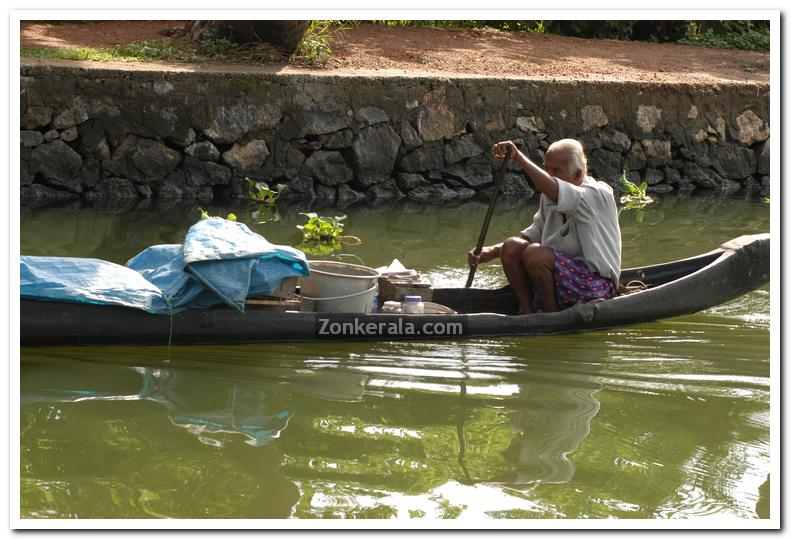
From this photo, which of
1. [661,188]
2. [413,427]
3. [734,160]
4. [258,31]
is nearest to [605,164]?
[661,188]

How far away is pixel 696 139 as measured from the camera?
43.6 ft

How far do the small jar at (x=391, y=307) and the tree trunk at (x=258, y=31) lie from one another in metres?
6.72

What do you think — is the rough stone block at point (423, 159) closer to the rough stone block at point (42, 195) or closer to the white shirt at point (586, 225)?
the rough stone block at point (42, 195)

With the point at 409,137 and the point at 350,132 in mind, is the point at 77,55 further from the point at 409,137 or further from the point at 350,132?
the point at 409,137

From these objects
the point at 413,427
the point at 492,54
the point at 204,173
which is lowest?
the point at 413,427

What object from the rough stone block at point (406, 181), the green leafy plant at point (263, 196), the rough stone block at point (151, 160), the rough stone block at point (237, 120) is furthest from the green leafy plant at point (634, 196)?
the rough stone block at point (151, 160)

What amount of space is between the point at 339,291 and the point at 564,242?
4.64ft

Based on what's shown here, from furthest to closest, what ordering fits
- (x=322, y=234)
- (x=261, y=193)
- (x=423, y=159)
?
(x=423, y=159) → (x=261, y=193) → (x=322, y=234)

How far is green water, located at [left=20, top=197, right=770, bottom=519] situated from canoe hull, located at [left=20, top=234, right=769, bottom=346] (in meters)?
0.08

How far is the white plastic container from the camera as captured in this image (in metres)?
6.30

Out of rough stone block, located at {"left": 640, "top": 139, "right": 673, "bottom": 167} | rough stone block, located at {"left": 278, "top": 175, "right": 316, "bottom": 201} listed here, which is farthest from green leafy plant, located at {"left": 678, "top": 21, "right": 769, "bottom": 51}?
rough stone block, located at {"left": 278, "top": 175, "right": 316, "bottom": 201}

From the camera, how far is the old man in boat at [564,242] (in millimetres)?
6043

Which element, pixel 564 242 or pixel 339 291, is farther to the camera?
pixel 564 242

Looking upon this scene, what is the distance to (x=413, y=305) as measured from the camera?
6.31m
